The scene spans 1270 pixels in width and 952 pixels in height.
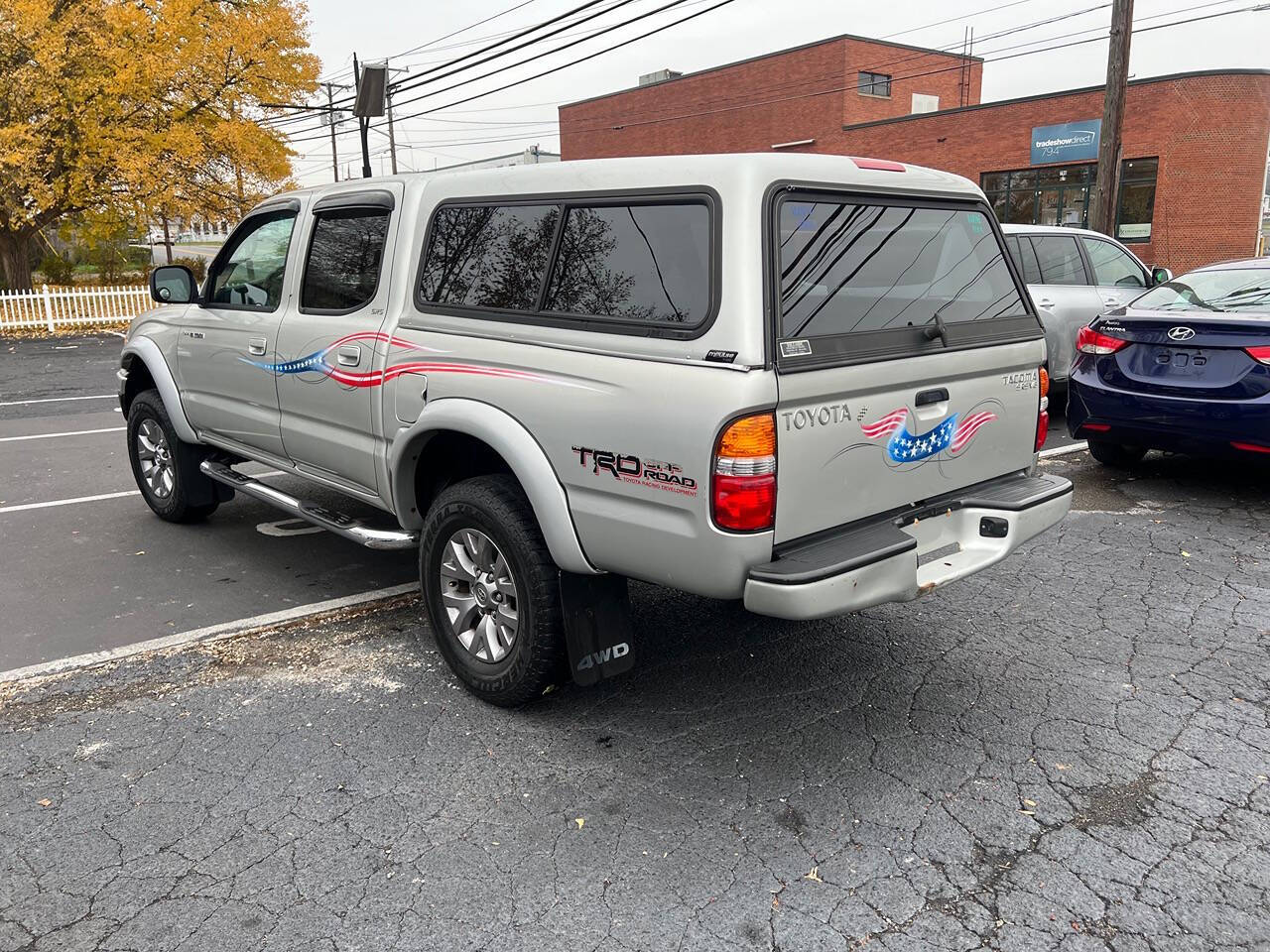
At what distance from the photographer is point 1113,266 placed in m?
10.2

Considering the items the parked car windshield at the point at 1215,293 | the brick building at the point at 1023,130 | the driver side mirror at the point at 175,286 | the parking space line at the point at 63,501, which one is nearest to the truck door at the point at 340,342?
the driver side mirror at the point at 175,286

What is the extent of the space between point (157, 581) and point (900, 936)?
14.5 ft

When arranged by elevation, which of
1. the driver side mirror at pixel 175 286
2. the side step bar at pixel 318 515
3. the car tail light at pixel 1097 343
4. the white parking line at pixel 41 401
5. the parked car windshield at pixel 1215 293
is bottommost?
the white parking line at pixel 41 401

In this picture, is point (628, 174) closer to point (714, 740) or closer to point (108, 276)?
point (714, 740)

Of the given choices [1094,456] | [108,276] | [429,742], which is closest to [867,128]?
[108,276]

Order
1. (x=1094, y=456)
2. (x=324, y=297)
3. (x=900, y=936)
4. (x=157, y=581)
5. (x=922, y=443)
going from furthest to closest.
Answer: (x=1094, y=456), (x=157, y=581), (x=324, y=297), (x=922, y=443), (x=900, y=936)

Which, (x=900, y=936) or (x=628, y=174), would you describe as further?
(x=628, y=174)

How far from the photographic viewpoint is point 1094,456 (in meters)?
7.77

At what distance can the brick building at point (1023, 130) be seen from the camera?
2680 cm

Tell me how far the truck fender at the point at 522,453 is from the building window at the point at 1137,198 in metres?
29.6

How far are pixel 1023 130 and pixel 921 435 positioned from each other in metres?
31.4

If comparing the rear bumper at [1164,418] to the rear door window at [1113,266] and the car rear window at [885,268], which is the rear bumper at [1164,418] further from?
the rear door window at [1113,266]

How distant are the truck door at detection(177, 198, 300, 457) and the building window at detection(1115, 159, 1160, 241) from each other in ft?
94.6

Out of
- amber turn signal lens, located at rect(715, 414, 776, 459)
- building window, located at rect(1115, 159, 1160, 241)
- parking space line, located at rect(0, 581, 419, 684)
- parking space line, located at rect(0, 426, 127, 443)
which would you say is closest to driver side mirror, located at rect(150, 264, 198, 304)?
parking space line, located at rect(0, 581, 419, 684)
